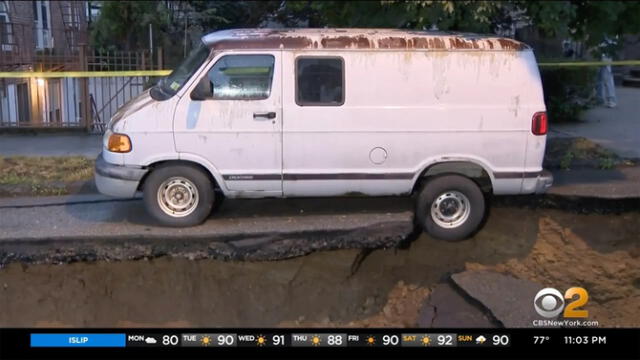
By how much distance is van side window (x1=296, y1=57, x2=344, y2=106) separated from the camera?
6273 mm

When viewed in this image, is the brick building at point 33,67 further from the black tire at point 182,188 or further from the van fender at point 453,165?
the van fender at point 453,165

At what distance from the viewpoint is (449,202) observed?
6.40 meters

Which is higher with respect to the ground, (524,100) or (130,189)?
(524,100)

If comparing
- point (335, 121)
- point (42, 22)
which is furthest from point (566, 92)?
point (42, 22)

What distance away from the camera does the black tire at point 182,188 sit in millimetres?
6305

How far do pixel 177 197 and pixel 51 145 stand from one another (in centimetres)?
485

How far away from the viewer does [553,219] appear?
6.93 meters

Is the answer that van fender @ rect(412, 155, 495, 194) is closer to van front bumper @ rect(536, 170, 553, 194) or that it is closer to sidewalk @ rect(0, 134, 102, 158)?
van front bumper @ rect(536, 170, 553, 194)

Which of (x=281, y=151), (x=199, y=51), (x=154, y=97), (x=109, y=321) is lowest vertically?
(x=109, y=321)

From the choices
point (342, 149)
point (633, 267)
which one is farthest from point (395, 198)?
point (633, 267)

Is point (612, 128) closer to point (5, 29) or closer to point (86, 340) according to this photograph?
point (86, 340)

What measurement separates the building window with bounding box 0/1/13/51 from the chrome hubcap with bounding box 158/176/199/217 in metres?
9.13

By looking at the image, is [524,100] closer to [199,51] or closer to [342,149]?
[342,149]

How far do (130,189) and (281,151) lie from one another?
4.86 feet
